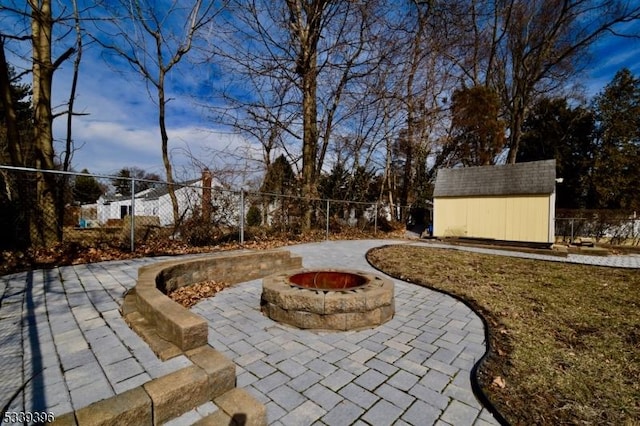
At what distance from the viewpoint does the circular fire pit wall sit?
3.25 meters

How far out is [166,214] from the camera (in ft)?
26.3

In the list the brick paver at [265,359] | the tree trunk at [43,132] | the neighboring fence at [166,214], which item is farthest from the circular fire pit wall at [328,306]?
the tree trunk at [43,132]

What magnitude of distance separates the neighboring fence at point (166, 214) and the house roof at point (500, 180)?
7.65m

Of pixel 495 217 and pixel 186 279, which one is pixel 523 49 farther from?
pixel 186 279

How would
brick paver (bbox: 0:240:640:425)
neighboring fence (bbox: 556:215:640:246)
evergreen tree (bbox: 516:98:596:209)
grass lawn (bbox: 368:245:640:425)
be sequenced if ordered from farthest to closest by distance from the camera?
evergreen tree (bbox: 516:98:596:209)
neighboring fence (bbox: 556:215:640:246)
grass lawn (bbox: 368:245:640:425)
brick paver (bbox: 0:240:640:425)

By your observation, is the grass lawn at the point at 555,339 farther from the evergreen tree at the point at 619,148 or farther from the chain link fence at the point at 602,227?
the evergreen tree at the point at 619,148

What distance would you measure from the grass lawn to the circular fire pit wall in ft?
3.86

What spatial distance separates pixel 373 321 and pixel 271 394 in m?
1.63

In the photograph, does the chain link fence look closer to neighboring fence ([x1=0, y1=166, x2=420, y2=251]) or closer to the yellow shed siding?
the yellow shed siding

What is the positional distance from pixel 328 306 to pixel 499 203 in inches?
524

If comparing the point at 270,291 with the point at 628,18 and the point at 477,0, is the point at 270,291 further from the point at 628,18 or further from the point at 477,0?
the point at 628,18

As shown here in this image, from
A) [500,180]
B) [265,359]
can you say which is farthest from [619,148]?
[265,359]

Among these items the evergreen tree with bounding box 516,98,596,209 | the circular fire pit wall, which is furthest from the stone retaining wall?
the evergreen tree with bounding box 516,98,596,209

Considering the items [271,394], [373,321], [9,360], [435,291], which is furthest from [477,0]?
[9,360]
